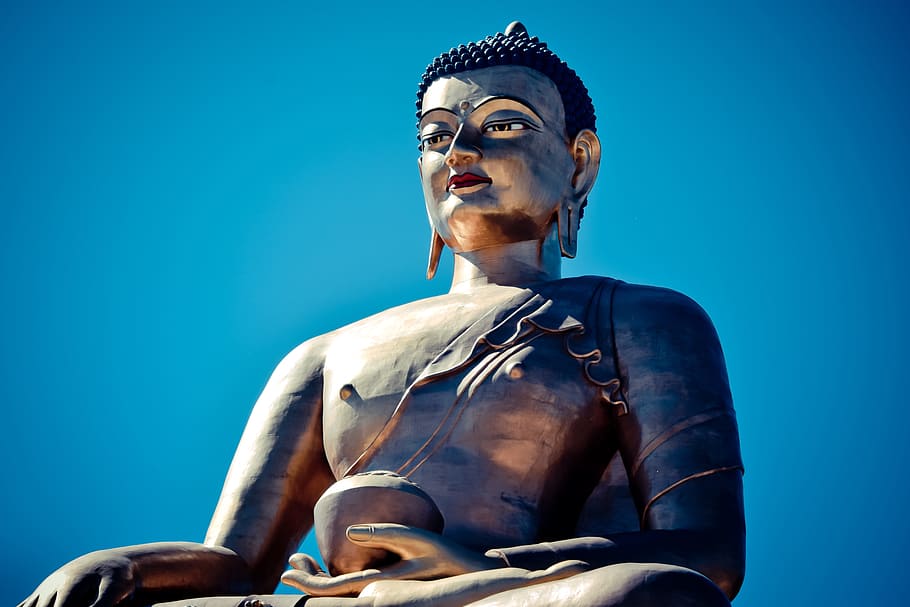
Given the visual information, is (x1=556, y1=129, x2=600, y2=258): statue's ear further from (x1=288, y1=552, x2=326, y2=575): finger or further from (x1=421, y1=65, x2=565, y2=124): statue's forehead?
(x1=288, y1=552, x2=326, y2=575): finger

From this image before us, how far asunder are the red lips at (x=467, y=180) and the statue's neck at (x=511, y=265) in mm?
387

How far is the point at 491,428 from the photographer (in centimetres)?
797

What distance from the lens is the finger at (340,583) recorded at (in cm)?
700

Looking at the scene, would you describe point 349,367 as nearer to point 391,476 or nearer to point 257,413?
point 257,413

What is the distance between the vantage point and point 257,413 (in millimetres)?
8906

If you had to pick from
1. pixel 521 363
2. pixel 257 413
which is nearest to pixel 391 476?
pixel 521 363

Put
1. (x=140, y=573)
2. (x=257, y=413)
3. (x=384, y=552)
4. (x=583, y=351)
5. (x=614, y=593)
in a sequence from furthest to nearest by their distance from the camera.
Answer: (x=257, y=413), (x=583, y=351), (x=140, y=573), (x=384, y=552), (x=614, y=593)

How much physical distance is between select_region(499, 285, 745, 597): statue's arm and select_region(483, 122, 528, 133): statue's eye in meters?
1.09

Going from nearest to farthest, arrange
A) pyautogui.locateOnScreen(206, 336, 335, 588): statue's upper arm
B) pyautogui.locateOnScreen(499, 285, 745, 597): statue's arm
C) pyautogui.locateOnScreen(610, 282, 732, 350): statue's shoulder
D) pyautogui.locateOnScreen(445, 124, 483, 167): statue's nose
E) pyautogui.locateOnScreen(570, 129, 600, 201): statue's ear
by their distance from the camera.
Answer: pyautogui.locateOnScreen(499, 285, 745, 597): statue's arm, pyautogui.locateOnScreen(610, 282, 732, 350): statue's shoulder, pyautogui.locateOnScreen(206, 336, 335, 588): statue's upper arm, pyautogui.locateOnScreen(445, 124, 483, 167): statue's nose, pyautogui.locateOnScreen(570, 129, 600, 201): statue's ear

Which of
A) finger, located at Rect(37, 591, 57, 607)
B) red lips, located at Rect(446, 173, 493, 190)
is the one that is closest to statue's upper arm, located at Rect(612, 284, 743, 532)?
red lips, located at Rect(446, 173, 493, 190)

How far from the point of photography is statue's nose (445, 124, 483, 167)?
894 cm

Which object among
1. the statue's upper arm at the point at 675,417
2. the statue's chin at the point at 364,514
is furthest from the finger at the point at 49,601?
the statue's upper arm at the point at 675,417

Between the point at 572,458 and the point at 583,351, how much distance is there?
0.53m

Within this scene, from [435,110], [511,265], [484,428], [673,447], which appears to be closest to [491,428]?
[484,428]
